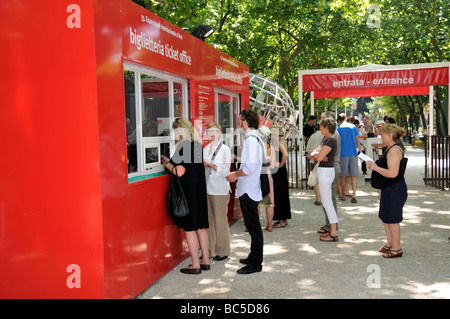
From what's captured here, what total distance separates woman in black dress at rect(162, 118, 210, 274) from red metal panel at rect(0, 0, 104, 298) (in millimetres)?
1438

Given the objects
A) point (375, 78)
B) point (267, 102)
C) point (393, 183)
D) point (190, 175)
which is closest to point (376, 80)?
point (375, 78)

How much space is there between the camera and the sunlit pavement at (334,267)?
5.11 m

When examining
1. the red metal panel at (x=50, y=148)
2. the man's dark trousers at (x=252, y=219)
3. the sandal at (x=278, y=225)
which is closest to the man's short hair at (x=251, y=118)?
the man's dark trousers at (x=252, y=219)

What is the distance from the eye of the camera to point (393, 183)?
6.27 meters

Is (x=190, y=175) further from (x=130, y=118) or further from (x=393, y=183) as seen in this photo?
(x=393, y=183)

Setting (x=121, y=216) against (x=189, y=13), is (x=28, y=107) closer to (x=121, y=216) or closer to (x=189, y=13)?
(x=121, y=216)

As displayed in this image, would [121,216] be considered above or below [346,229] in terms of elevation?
above

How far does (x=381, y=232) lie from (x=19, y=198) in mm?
5701

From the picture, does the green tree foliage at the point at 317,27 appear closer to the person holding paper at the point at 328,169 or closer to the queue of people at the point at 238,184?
the person holding paper at the point at 328,169

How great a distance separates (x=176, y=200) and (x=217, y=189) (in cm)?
96

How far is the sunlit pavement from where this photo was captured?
16.8ft

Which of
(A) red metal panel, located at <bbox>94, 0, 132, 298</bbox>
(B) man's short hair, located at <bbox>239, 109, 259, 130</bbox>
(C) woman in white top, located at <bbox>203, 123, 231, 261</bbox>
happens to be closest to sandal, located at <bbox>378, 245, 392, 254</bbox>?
(C) woman in white top, located at <bbox>203, 123, 231, 261</bbox>

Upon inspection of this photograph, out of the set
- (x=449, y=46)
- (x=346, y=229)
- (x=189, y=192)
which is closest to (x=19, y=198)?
(x=189, y=192)
